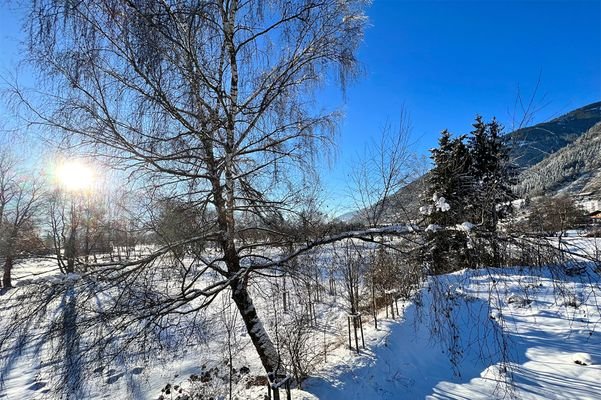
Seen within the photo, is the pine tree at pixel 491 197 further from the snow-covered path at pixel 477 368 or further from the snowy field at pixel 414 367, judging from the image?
the snow-covered path at pixel 477 368

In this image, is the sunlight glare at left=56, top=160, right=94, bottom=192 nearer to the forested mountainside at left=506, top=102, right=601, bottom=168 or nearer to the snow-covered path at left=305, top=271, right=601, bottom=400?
the forested mountainside at left=506, top=102, right=601, bottom=168

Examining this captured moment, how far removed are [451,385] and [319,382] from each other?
8.30 ft

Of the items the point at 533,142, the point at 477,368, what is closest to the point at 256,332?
the point at 533,142

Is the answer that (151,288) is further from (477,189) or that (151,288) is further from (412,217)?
(477,189)

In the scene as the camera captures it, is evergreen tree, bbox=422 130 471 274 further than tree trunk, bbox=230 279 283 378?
No

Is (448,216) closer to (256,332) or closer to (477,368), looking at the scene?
(256,332)

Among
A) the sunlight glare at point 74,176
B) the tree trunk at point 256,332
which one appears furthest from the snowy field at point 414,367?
the sunlight glare at point 74,176

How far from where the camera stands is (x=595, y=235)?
1.59m

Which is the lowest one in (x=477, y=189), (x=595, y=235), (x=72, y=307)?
(x=72, y=307)

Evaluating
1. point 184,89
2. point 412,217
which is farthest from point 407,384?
point 184,89

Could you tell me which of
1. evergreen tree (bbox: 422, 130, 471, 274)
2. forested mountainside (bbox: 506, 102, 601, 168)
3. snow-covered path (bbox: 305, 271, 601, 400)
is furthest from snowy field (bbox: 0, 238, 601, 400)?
forested mountainside (bbox: 506, 102, 601, 168)

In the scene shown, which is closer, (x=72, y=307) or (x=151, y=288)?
(x=72, y=307)

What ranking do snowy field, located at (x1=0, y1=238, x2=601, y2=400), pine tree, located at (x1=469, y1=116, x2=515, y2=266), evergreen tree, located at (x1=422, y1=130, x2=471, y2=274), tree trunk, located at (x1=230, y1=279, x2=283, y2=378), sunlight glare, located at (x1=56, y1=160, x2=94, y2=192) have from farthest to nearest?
snowy field, located at (x1=0, y1=238, x2=601, y2=400), tree trunk, located at (x1=230, y1=279, x2=283, y2=378), sunlight glare, located at (x1=56, y1=160, x2=94, y2=192), evergreen tree, located at (x1=422, y1=130, x2=471, y2=274), pine tree, located at (x1=469, y1=116, x2=515, y2=266)

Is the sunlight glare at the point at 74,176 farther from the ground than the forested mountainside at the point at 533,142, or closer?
farther from the ground
